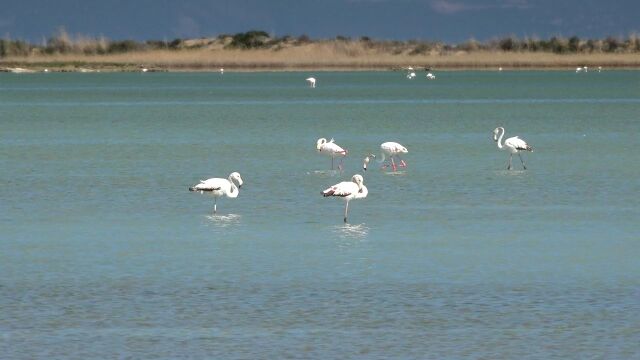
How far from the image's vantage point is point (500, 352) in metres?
11.0

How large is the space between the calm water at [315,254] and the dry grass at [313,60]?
314 feet

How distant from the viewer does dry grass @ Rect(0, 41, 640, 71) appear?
128 m

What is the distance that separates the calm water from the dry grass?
95.6m

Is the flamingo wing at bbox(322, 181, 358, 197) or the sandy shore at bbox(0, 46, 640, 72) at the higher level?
the flamingo wing at bbox(322, 181, 358, 197)

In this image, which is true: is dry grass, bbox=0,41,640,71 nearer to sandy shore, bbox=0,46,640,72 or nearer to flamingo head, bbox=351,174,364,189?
sandy shore, bbox=0,46,640,72

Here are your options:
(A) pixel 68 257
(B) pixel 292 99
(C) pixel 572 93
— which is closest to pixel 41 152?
(A) pixel 68 257

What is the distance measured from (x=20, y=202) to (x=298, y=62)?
4397 inches

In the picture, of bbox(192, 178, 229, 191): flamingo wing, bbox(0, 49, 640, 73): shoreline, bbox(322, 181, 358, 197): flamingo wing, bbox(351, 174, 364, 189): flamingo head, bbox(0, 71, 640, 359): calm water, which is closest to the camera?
bbox(0, 71, 640, 359): calm water

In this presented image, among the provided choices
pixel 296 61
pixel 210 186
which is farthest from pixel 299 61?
pixel 210 186

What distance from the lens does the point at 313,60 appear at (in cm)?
12962

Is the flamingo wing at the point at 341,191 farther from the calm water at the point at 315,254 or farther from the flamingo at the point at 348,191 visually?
the calm water at the point at 315,254

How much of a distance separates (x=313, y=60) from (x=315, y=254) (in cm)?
11460

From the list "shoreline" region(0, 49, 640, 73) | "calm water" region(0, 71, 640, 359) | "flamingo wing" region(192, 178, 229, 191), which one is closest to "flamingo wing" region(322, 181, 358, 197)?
"calm water" region(0, 71, 640, 359)

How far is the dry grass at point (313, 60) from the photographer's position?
420ft
